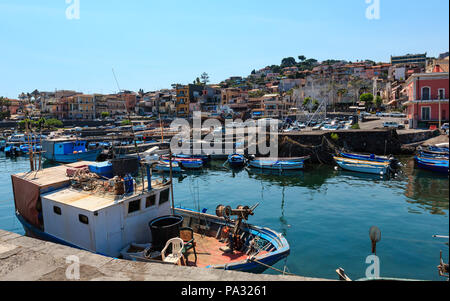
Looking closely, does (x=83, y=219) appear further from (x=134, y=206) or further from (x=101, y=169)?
(x=101, y=169)

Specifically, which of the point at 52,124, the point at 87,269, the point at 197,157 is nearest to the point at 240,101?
the point at 52,124

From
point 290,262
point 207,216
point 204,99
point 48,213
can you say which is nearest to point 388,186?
point 290,262

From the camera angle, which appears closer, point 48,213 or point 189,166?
point 48,213

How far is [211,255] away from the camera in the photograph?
9.71 meters

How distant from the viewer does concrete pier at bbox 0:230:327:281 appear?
505 centimetres

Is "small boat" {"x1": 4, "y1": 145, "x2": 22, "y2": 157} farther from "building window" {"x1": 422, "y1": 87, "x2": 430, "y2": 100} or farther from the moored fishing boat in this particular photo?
"building window" {"x1": 422, "y1": 87, "x2": 430, "y2": 100}

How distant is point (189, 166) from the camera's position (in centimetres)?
3181

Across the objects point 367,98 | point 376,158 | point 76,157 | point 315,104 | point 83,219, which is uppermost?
point 367,98

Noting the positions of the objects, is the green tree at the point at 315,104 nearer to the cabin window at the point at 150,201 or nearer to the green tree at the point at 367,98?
the green tree at the point at 367,98

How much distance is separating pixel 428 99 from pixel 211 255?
24.5 feet

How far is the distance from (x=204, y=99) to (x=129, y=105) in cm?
2476
